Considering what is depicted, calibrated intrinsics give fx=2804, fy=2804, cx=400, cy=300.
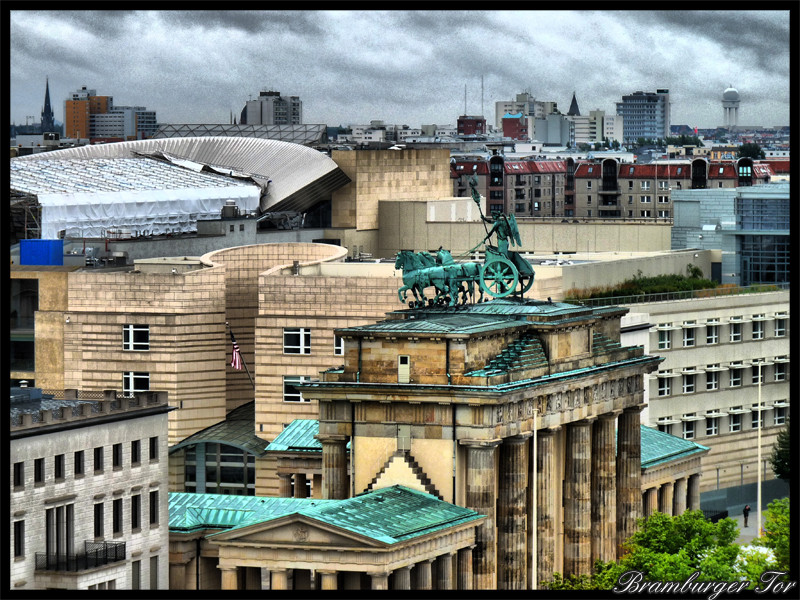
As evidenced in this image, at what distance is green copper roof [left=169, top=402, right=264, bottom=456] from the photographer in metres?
172

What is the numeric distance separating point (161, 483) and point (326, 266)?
48.7 meters

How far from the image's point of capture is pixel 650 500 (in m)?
165

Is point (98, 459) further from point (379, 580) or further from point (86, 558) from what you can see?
point (379, 580)

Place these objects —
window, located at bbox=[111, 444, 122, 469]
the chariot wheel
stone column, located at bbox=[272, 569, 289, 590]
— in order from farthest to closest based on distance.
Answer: the chariot wheel → window, located at bbox=[111, 444, 122, 469] → stone column, located at bbox=[272, 569, 289, 590]

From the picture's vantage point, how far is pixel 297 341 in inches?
6781

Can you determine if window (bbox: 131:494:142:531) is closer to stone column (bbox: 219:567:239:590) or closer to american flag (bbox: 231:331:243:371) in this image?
stone column (bbox: 219:567:239:590)

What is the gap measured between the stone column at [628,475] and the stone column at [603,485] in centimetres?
366

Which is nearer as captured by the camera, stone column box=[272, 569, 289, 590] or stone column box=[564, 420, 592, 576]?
stone column box=[272, 569, 289, 590]

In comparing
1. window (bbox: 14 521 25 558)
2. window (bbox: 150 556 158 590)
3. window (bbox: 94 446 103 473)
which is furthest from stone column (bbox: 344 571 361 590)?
window (bbox: 150 556 158 590)

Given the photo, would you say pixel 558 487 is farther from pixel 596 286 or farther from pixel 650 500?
pixel 596 286

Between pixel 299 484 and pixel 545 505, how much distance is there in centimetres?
1967

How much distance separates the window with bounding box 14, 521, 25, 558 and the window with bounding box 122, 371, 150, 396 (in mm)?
50615

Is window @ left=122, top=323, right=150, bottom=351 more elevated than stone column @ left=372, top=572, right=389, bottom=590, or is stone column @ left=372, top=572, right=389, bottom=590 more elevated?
window @ left=122, top=323, right=150, bottom=351

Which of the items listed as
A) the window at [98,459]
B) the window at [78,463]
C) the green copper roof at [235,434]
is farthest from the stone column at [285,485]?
the window at [78,463]
